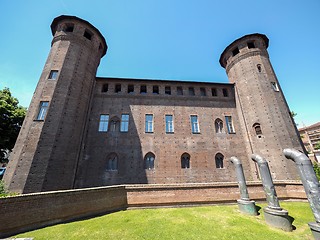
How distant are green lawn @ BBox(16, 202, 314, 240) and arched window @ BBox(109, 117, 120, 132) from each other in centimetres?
947

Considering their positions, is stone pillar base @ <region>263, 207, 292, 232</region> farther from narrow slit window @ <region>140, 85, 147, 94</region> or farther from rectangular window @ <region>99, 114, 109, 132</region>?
narrow slit window @ <region>140, 85, 147, 94</region>

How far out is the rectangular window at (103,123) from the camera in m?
17.0

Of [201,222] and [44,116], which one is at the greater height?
[44,116]

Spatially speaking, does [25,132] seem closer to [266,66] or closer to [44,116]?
[44,116]

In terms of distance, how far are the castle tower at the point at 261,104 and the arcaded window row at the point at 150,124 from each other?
2.47 m

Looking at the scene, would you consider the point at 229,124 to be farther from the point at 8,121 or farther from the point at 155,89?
the point at 8,121

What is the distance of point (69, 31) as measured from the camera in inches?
696

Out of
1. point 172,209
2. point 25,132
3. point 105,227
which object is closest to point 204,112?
point 172,209

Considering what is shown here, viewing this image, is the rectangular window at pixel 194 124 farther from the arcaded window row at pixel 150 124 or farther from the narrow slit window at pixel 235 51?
the narrow slit window at pixel 235 51

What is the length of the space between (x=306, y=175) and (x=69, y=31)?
24437mm

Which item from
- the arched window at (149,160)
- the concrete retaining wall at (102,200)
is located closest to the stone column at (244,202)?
the concrete retaining wall at (102,200)

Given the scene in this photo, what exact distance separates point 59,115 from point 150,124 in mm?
9214

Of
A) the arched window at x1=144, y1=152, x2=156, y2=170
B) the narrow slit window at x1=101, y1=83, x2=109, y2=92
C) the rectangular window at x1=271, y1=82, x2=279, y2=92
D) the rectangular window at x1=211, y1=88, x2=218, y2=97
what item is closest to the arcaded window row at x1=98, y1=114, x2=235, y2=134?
the arched window at x1=144, y1=152, x2=156, y2=170

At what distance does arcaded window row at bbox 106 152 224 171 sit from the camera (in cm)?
1563
